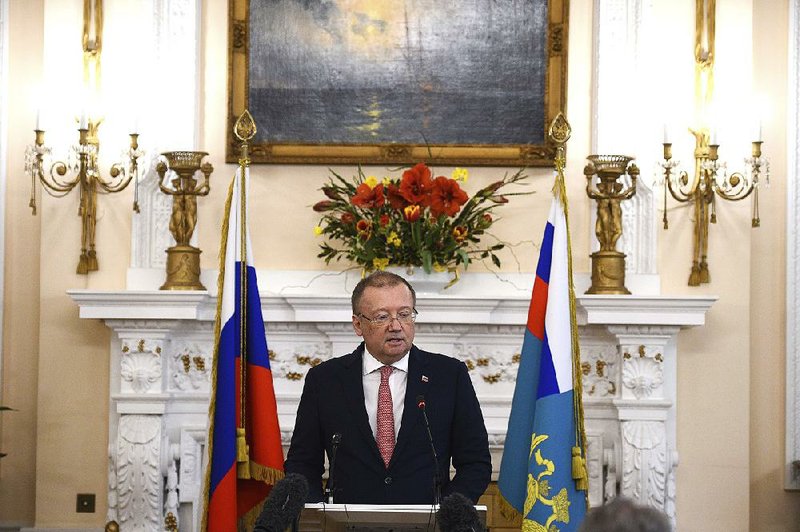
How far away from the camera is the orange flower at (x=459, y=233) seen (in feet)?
19.0

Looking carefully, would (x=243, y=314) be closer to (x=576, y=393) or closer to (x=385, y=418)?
(x=385, y=418)

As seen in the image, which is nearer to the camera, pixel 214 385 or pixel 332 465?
pixel 332 465

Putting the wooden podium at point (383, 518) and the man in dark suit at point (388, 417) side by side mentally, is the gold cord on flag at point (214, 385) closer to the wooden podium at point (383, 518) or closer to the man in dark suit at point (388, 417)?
the man in dark suit at point (388, 417)

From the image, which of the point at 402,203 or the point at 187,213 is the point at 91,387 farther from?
the point at 402,203

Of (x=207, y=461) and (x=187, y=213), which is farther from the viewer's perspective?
(x=187, y=213)

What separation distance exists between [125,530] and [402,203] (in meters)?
2.21

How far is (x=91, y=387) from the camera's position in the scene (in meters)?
6.08

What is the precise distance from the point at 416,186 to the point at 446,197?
162mm

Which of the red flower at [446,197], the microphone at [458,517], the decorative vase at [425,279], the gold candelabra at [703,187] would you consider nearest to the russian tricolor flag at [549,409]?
the red flower at [446,197]

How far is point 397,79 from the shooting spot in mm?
6164

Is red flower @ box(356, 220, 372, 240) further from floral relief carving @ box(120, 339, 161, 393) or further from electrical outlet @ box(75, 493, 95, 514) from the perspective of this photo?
electrical outlet @ box(75, 493, 95, 514)

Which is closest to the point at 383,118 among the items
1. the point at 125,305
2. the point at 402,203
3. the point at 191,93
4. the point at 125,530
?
the point at 402,203

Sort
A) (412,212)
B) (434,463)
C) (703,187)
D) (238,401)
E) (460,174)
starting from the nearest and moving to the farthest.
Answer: (434,463), (238,401), (412,212), (460,174), (703,187)

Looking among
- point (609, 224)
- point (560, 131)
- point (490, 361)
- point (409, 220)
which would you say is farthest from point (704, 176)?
point (409, 220)
